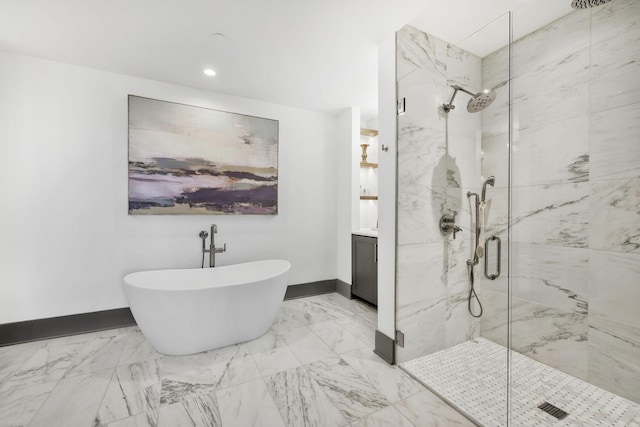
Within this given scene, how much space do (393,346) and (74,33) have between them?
130 inches

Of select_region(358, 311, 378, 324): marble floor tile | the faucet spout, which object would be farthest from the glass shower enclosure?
the faucet spout

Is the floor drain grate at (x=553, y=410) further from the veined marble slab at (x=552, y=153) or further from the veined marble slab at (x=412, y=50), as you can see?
the veined marble slab at (x=412, y=50)

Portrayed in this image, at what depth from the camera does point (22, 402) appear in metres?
1.48

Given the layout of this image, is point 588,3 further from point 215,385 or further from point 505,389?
point 215,385

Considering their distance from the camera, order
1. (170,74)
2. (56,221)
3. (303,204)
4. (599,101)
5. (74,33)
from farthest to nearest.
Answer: (303,204) < (170,74) < (56,221) < (74,33) < (599,101)

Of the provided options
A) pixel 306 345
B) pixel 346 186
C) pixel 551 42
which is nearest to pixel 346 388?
pixel 306 345

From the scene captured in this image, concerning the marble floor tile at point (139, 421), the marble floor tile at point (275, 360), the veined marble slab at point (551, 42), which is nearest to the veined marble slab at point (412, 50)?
the veined marble slab at point (551, 42)

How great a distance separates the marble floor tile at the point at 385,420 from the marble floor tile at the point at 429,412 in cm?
4

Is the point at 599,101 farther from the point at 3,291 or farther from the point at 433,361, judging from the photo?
the point at 3,291

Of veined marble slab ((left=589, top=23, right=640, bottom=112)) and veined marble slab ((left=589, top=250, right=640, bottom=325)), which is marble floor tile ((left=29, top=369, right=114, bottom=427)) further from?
veined marble slab ((left=589, top=23, right=640, bottom=112))

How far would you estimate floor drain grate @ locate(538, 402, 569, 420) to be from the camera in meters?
1.40

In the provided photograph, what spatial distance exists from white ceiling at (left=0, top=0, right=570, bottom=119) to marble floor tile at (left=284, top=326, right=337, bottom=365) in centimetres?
245

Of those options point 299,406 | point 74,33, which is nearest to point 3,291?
point 74,33

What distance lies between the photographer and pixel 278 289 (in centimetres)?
225
